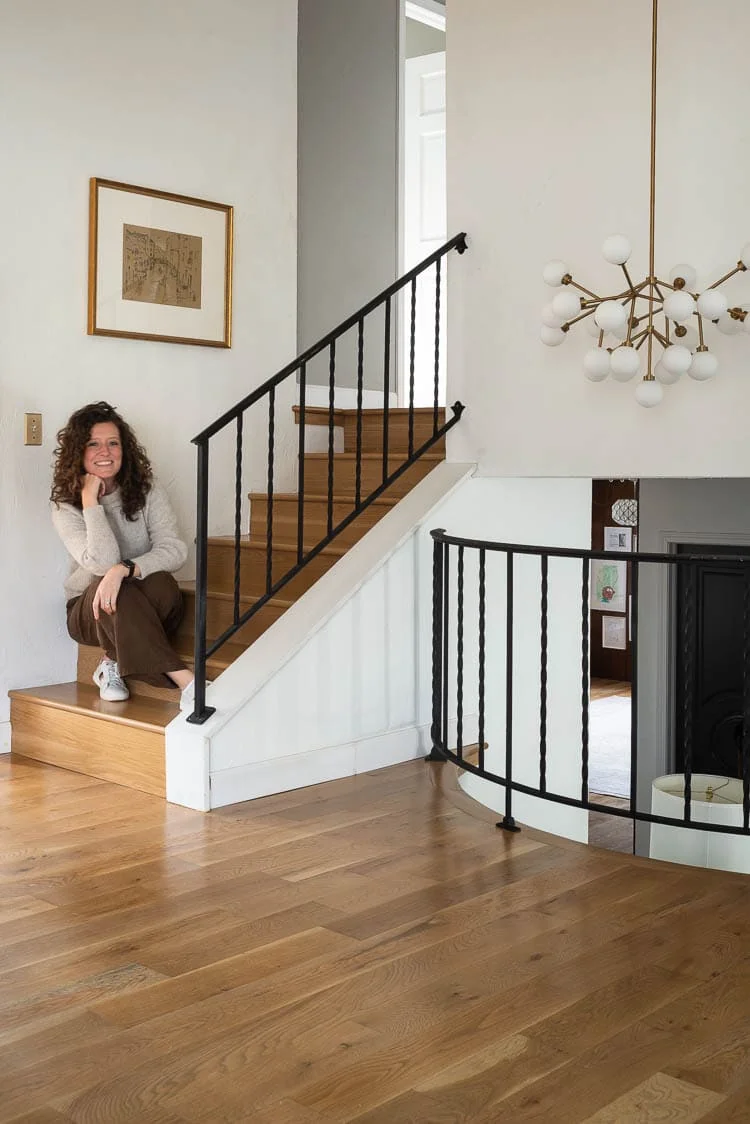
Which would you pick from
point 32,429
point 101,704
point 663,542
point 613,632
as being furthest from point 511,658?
point 613,632

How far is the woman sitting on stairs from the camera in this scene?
3959 mm

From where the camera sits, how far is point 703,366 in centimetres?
356

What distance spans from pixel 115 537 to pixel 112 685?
0.53m

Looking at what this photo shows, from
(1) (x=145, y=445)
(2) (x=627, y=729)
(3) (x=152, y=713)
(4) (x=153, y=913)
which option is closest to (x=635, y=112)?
(1) (x=145, y=445)

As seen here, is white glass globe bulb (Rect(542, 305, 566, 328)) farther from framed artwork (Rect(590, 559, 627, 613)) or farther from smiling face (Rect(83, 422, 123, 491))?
framed artwork (Rect(590, 559, 627, 613))

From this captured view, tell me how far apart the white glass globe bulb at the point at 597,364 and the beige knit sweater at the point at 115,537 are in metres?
1.54

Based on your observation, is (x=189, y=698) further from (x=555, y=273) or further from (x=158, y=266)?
(x=158, y=266)

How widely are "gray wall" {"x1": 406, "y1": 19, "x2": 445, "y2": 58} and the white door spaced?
0.17 meters

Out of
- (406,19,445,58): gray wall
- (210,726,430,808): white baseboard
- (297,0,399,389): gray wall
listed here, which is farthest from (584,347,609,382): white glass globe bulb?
(406,19,445,58): gray wall

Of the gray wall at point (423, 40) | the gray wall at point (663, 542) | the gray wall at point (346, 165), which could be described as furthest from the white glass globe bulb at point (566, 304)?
the gray wall at point (423, 40)

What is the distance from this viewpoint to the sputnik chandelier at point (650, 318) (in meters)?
3.48

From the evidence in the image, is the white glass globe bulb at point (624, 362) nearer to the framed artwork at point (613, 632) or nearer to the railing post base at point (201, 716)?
the railing post base at point (201, 716)

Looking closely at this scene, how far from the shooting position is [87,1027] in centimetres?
207

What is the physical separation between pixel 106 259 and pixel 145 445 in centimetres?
72
